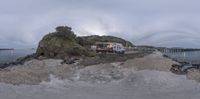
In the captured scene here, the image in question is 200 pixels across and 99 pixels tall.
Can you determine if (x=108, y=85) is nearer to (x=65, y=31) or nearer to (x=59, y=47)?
(x=59, y=47)

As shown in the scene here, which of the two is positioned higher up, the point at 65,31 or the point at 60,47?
the point at 65,31

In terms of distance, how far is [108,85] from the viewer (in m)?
35.4

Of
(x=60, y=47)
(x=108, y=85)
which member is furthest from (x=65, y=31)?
(x=108, y=85)

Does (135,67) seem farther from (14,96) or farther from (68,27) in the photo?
(68,27)

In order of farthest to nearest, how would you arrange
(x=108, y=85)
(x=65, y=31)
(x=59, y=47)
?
1. (x=65, y=31)
2. (x=59, y=47)
3. (x=108, y=85)

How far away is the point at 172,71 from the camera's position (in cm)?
4422

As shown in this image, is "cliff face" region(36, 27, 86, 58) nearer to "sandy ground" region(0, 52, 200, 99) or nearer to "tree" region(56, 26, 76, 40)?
"tree" region(56, 26, 76, 40)

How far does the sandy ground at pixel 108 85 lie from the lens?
29547 mm

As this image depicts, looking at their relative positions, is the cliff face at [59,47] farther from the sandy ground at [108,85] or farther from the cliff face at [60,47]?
the sandy ground at [108,85]

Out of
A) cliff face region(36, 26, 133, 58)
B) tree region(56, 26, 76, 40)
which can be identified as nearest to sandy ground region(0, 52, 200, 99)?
cliff face region(36, 26, 133, 58)

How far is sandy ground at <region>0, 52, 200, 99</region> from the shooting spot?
96.9 feet

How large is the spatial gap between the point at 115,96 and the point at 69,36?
49.3m

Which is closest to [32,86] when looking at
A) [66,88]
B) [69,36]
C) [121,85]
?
[66,88]

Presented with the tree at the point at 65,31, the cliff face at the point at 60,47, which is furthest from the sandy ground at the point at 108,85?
the tree at the point at 65,31
